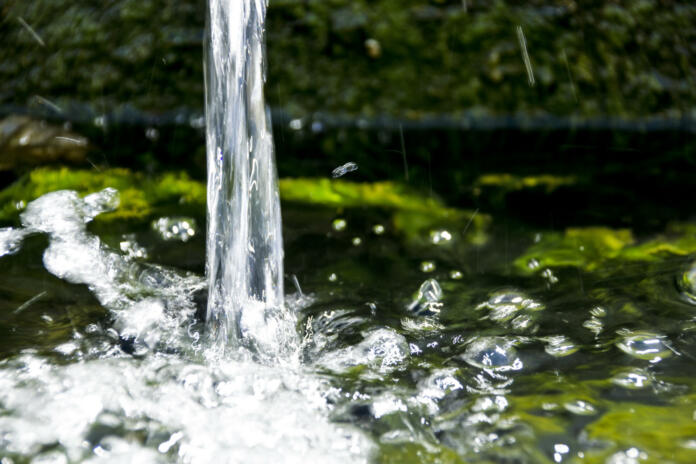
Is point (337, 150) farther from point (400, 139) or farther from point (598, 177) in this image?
point (598, 177)

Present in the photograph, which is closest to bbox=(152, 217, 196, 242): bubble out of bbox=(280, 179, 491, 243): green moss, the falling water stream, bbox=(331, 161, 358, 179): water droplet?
the falling water stream

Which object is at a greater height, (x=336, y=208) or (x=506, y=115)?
(x=506, y=115)

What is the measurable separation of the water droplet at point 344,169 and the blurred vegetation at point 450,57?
156mm

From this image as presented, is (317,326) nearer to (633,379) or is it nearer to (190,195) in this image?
(633,379)

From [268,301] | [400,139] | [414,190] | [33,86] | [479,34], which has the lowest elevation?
[268,301]

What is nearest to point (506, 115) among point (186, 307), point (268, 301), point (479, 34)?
point (479, 34)

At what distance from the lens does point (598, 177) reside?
6.45 feet

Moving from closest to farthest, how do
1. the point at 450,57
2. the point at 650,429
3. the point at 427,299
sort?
the point at 650,429, the point at 427,299, the point at 450,57

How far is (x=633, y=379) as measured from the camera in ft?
3.94

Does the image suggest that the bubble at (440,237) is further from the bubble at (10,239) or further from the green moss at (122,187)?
the bubble at (10,239)

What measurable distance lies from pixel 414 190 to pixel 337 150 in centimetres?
26

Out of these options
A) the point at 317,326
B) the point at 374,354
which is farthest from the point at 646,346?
the point at 317,326

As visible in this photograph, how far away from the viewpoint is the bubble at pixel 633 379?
46.6 inches

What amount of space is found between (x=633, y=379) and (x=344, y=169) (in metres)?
1.08
